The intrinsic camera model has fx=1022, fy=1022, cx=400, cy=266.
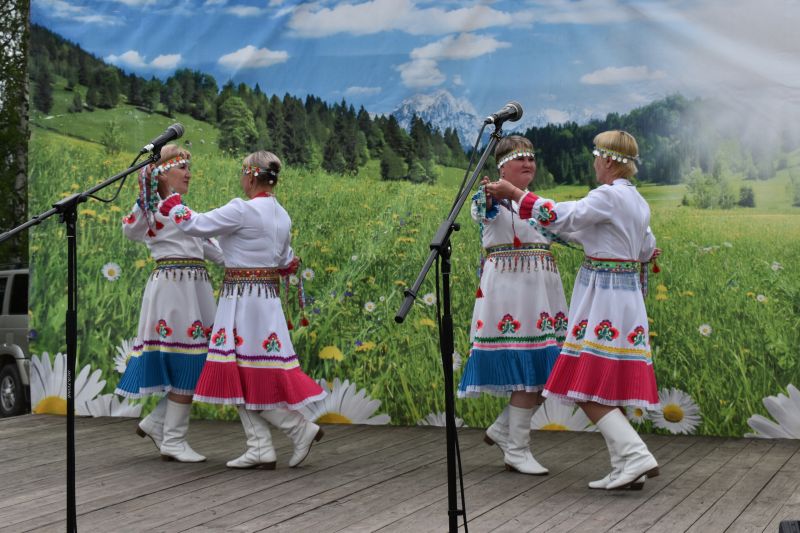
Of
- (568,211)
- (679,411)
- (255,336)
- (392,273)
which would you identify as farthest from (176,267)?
(679,411)

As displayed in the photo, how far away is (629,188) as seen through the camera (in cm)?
383

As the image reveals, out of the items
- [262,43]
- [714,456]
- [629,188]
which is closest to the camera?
[629,188]

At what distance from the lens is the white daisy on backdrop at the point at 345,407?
5.66 meters

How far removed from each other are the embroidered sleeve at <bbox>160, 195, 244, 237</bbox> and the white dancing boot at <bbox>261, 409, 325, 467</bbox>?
2.59 feet

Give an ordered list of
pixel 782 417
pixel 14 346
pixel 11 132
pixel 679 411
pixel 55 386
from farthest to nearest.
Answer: pixel 11 132
pixel 14 346
pixel 55 386
pixel 679 411
pixel 782 417

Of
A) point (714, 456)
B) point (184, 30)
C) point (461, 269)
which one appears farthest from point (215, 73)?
point (714, 456)

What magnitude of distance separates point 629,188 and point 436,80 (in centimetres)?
228

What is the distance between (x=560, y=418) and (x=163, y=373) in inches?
81.2

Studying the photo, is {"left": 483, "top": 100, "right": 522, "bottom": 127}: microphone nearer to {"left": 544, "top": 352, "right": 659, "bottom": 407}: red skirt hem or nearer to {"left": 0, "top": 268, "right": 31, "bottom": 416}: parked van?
{"left": 544, "top": 352, "right": 659, "bottom": 407}: red skirt hem

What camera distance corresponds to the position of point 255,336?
4273mm

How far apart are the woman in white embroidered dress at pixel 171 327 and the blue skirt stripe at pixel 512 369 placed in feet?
4.24

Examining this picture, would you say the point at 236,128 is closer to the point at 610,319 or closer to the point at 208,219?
the point at 208,219

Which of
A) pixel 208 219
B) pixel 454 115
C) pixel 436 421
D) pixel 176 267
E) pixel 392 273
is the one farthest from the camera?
pixel 454 115

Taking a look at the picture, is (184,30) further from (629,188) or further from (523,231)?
(629,188)
